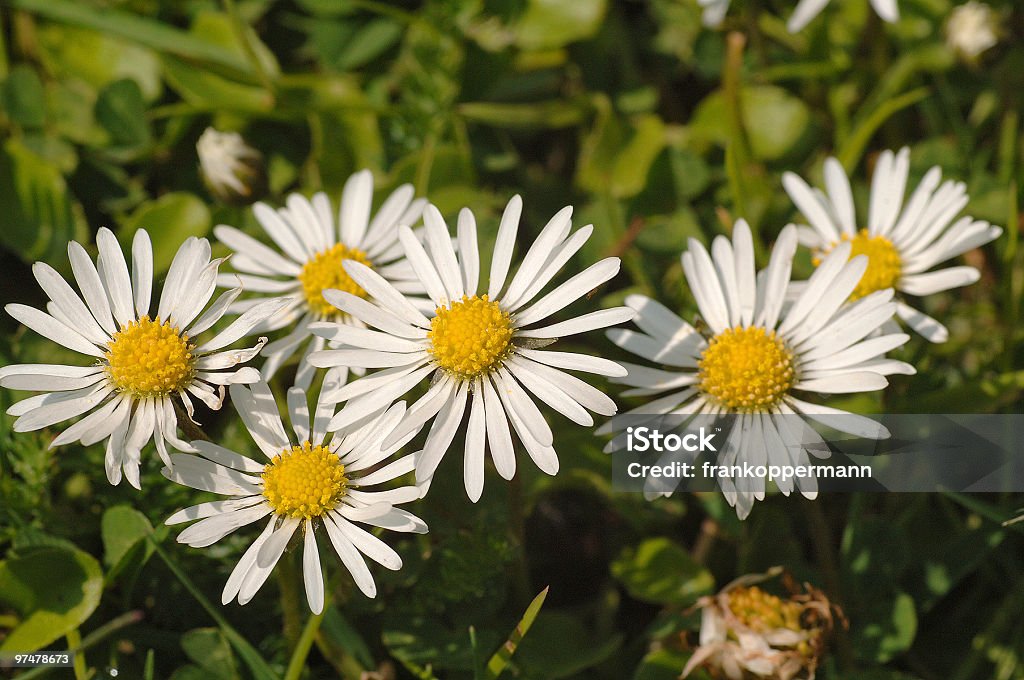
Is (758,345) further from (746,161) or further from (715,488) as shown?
(746,161)

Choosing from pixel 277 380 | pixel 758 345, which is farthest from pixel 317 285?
pixel 758 345

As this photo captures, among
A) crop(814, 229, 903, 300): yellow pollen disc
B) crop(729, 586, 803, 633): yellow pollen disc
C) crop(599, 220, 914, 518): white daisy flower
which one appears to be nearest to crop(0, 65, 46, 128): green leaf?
crop(599, 220, 914, 518): white daisy flower

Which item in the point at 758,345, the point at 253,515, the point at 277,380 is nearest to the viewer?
the point at 253,515

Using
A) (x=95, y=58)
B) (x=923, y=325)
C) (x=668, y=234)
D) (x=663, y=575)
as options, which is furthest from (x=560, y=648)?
(x=95, y=58)

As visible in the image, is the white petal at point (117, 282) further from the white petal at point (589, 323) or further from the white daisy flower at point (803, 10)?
the white daisy flower at point (803, 10)

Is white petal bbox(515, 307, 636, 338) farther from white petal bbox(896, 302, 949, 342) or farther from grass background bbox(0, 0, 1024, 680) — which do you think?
white petal bbox(896, 302, 949, 342)

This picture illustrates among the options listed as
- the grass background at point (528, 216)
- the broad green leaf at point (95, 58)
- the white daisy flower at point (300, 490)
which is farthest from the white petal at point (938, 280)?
the broad green leaf at point (95, 58)
